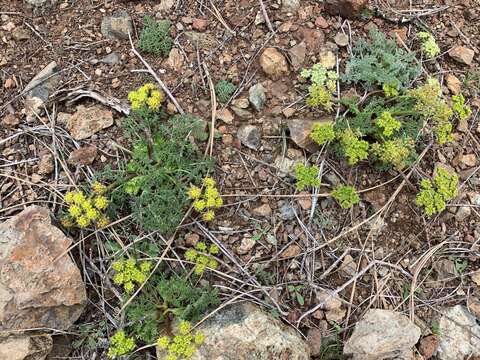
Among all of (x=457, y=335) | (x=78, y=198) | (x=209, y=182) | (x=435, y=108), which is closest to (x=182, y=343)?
(x=209, y=182)

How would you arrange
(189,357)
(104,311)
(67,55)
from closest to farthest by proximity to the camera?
(189,357), (104,311), (67,55)

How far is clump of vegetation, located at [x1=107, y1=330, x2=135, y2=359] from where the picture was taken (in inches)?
127

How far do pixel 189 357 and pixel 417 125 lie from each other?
2247mm

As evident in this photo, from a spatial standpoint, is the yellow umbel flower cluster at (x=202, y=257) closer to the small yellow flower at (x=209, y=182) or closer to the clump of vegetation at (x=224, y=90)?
the small yellow flower at (x=209, y=182)

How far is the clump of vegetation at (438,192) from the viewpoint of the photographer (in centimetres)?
375

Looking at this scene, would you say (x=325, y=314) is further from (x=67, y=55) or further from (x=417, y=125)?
(x=67, y=55)

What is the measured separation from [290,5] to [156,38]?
1083mm

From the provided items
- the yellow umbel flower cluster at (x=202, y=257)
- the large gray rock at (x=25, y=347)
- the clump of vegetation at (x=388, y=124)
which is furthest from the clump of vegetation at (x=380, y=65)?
the large gray rock at (x=25, y=347)

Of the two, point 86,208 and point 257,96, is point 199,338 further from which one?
point 257,96

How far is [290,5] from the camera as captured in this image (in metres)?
4.17

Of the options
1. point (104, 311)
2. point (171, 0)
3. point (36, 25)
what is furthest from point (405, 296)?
point (36, 25)

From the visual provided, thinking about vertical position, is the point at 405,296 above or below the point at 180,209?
below

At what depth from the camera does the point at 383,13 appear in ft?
14.0

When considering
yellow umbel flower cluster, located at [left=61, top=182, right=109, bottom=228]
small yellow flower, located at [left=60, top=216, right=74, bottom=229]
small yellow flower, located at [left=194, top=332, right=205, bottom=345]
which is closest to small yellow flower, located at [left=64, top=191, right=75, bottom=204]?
yellow umbel flower cluster, located at [left=61, top=182, right=109, bottom=228]
